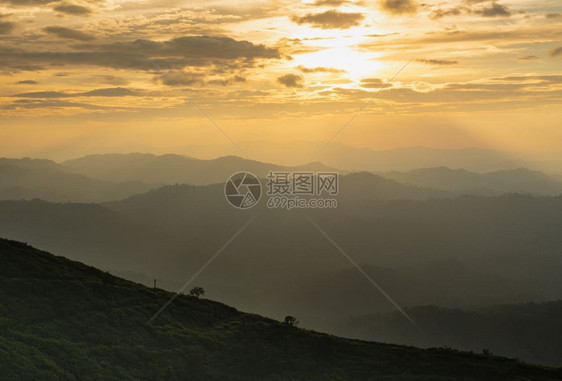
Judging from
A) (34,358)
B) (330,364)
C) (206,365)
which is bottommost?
(330,364)

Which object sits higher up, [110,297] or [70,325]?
[70,325]

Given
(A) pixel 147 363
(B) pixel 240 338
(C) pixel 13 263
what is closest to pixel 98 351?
(A) pixel 147 363

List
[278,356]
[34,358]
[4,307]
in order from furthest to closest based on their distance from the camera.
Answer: [278,356], [4,307], [34,358]

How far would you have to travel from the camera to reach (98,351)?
49.6 metres

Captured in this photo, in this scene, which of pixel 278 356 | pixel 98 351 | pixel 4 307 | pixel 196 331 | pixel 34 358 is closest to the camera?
pixel 34 358

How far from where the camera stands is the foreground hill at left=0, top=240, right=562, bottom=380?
46.9 meters

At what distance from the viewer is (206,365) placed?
54438 millimetres

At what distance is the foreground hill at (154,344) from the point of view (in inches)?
1848

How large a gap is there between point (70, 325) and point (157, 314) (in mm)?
13106

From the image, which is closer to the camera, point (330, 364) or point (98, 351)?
point (98, 351)

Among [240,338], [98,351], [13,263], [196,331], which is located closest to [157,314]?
[196,331]

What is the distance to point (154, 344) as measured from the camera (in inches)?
2217

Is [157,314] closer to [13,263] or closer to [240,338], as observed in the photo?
[240,338]

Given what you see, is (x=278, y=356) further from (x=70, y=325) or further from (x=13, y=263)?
(x=13, y=263)
